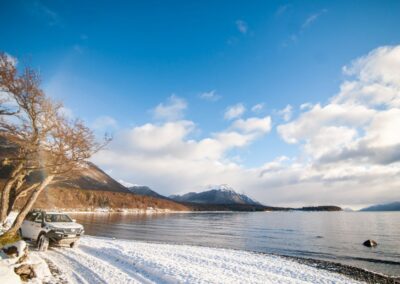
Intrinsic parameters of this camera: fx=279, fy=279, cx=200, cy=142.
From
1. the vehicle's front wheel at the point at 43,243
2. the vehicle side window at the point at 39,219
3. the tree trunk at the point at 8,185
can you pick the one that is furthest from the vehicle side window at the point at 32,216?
the vehicle's front wheel at the point at 43,243

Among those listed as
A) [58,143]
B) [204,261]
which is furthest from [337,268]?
[58,143]

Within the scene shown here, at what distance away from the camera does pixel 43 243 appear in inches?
786

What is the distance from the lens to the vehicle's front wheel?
19.9 meters

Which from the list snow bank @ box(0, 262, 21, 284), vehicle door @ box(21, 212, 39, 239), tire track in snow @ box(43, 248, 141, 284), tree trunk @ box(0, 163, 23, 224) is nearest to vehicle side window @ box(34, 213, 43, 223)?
vehicle door @ box(21, 212, 39, 239)

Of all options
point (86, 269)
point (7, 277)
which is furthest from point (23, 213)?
point (7, 277)

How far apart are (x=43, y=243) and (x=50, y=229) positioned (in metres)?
1.03

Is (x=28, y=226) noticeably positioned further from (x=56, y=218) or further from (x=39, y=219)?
(x=56, y=218)

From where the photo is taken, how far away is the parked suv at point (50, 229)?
66.2 ft

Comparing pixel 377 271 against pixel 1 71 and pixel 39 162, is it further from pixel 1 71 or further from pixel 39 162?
pixel 1 71

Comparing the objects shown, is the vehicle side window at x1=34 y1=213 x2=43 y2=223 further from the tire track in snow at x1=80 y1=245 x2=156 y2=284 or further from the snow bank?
the snow bank

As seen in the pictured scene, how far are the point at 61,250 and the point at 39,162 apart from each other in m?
6.69

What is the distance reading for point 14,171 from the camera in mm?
20719

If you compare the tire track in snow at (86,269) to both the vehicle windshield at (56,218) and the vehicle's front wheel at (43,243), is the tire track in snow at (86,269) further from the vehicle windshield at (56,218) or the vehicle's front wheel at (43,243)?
the vehicle windshield at (56,218)

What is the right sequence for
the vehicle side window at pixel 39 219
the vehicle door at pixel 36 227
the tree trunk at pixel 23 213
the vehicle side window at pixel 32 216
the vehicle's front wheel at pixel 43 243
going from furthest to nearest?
the vehicle side window at pixel 32 216, the vehicle side window at pixel 39 219, the vehicle door at pixel 36 227, the vehicle's front wheel at pixel 43 243, the tree trunk at pixel 23 213
